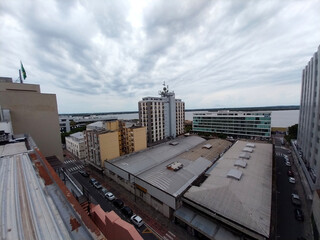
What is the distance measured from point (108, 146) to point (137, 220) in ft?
52.9

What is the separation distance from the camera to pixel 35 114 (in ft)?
46.6

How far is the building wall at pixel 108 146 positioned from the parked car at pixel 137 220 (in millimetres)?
14042

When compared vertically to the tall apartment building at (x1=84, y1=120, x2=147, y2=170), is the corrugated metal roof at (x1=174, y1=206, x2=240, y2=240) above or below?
below

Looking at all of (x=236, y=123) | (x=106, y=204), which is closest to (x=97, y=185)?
(x=106, y=204)

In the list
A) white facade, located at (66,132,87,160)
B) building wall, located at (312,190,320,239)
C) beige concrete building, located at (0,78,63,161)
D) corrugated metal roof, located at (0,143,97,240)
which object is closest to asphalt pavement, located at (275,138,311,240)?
building wall, located at (312,190,320,239)

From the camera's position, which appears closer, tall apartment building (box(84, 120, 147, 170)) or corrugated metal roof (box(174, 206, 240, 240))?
corrugated metal roof (box(174, 206, 240, 240))

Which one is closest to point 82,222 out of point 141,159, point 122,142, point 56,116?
point 56,116

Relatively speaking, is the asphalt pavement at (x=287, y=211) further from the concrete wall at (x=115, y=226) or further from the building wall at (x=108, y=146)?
the building wall at (x=108, y=146)

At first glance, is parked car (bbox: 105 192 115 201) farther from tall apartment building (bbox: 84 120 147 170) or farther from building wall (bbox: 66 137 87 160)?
building wall (bbox: 66 137 87 160)

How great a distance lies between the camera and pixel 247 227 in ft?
36.0

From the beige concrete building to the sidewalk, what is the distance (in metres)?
10.8

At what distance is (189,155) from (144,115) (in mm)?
20239

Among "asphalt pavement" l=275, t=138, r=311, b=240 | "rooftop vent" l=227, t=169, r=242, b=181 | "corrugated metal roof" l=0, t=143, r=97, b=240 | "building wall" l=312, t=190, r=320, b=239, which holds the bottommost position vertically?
"asphalt pavement" l=275, t=138, r=311, b=240

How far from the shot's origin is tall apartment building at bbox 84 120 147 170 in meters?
26.9
